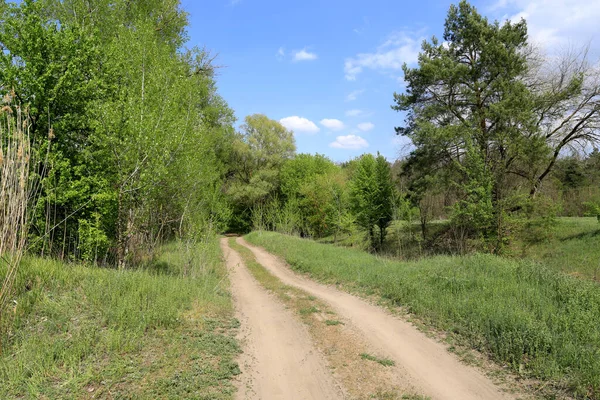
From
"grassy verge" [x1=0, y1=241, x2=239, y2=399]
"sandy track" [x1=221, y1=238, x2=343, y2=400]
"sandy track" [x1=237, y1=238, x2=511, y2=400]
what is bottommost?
"sandy track" [x1=221, y1=238, x2=343, y2=400]

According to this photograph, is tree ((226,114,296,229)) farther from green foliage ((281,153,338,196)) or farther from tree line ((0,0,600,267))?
tree line ((0,0,600,267))

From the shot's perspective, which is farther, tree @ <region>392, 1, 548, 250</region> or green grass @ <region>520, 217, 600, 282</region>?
tree @ <region>392, 1, 548, 250</region>

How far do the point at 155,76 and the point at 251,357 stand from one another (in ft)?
33.1

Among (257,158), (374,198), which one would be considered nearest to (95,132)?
(374,198)

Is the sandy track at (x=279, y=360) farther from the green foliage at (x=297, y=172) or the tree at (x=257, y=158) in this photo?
the tree at (x=257, y=158)

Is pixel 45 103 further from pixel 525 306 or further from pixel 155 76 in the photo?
pixel 525 306

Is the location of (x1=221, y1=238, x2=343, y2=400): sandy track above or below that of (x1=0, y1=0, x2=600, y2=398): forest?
below

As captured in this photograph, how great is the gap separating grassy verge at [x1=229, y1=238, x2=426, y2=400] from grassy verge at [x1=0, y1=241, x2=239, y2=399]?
6.12 ft

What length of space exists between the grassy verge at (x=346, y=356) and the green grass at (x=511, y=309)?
2.06 metres

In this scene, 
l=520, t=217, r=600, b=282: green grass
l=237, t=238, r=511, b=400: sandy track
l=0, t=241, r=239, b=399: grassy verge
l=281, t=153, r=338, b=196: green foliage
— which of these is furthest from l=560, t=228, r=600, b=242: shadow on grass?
l=281, t=153, r=338, b=196: green foliage

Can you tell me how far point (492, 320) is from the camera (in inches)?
274

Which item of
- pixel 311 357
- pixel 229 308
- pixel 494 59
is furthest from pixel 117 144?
pixel 494 59

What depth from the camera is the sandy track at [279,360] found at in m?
5.23

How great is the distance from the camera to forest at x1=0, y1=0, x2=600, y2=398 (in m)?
6.36
